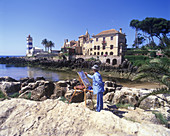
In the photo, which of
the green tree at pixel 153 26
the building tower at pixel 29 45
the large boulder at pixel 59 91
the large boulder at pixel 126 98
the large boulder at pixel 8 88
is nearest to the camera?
the large boulder at pixel 126 98

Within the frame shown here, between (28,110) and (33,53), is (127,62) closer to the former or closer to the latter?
(28,110)

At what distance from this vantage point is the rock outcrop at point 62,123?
10.8 ft

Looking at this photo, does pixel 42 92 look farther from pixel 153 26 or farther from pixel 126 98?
pixel 153 26

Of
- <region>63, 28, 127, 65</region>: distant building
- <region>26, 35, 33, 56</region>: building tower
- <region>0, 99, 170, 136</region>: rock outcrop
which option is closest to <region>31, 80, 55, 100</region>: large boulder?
<region>0, 99, 170, 136</region>: rock outcrop

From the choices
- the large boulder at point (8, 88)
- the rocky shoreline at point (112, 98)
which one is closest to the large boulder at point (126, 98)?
the rocky shoreline at point (112, 98)

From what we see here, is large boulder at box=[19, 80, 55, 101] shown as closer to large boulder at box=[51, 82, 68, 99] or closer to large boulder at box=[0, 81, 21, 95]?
large boulder at box=[51, 82, 68, 99]

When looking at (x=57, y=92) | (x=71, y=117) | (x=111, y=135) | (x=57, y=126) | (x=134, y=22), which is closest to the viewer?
(x=111, y=135)

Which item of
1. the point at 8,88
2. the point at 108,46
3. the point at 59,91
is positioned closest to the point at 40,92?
the point at 59,91

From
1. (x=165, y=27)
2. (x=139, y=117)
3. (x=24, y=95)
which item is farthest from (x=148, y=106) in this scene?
(x=165, y=27)

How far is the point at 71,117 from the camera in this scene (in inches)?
154

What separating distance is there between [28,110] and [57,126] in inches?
54.8

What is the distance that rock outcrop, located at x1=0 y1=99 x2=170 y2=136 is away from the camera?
Result: 329 cm

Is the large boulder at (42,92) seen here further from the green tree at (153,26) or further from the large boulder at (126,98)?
the green tree at (153,26)

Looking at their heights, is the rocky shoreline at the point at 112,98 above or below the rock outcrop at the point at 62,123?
below
